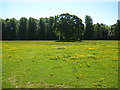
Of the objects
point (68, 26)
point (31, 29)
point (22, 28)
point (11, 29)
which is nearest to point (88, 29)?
point (68, 26)

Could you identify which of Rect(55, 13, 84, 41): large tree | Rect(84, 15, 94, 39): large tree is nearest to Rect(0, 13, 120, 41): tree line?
Rect(84, 15, 94, 39): large tree

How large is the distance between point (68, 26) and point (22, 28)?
45348 mm

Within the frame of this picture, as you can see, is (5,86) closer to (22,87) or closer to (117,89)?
(22,87)

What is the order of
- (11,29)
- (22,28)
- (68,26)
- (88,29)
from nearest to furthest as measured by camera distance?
(68,26)
(11,29)
(88,29)
(22,28)

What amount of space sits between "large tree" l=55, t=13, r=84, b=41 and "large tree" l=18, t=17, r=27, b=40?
38.1 meters

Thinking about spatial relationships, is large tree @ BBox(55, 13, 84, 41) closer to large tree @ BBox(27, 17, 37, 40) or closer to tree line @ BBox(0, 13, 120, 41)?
tree line @ BBox(0, 13, 120, 41)

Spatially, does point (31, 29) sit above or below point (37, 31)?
above

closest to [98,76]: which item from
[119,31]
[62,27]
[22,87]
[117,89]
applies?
[117,89]

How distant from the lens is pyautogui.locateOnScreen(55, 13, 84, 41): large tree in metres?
81.1

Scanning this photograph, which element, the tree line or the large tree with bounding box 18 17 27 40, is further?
the large tree with bounding box 18 17 27 40

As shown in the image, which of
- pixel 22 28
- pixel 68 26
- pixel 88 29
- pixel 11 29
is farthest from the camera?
pixel 22 28

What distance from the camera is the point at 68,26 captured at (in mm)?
81312

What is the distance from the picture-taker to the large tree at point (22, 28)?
4368 inches

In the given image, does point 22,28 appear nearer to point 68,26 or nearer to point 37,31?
point 37,31
